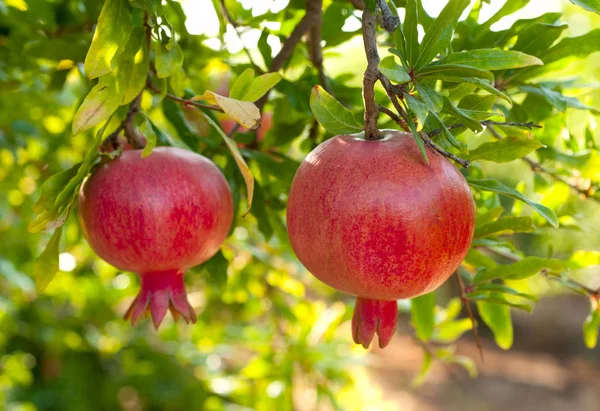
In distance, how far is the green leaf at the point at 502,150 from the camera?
78 centimetres

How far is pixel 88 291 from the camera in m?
2.50

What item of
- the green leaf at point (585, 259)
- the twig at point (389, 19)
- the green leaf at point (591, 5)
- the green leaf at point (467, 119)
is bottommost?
the green leaf at point (585, 259)

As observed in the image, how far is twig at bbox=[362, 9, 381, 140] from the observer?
24.7 inches

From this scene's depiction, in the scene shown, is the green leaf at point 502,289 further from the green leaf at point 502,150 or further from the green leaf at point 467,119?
the green leaf at point 467,119

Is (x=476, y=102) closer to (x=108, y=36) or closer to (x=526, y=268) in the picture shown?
(x=526, y=268)

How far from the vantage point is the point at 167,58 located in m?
0.78

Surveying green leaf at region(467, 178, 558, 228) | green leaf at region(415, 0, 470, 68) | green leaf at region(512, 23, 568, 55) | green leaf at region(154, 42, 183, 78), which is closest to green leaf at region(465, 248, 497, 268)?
green leaf at region(467, 178, 558, 228)

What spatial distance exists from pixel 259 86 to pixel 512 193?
330 millimetres

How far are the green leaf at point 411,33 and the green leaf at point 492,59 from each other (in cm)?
4

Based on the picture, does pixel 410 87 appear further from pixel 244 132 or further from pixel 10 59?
pixel 10 59

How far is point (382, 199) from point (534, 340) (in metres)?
6.75

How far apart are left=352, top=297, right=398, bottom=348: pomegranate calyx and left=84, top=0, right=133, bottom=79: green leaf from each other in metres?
0.42

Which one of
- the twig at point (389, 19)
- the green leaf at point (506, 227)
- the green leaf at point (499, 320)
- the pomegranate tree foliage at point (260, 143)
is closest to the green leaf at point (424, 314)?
the pomegranate tree foliage at point (260, 143)

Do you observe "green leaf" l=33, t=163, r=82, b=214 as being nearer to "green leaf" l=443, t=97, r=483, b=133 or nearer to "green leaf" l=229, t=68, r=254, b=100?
"green leaf" l=229, t=68, r=254, b=100
